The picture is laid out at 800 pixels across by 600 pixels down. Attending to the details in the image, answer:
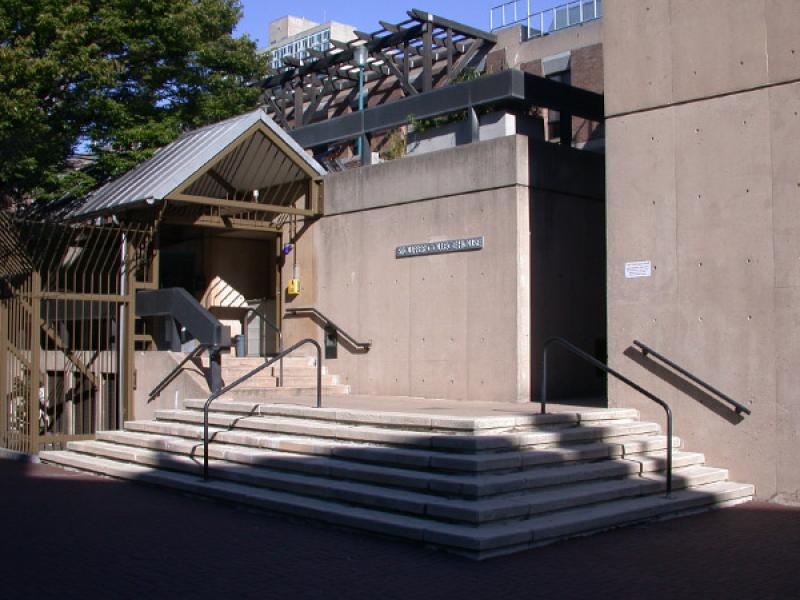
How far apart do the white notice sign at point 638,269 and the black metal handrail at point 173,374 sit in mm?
5870

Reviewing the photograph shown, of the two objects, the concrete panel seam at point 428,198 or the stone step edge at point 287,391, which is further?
the stone step edge at point 287,391

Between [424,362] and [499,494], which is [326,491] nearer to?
[499,494]

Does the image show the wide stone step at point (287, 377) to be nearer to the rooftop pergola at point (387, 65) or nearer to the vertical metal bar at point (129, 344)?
the vertical metal bar at point (129, 344)

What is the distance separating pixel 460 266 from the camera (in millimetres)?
13719

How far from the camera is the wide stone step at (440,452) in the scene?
28.7 feet

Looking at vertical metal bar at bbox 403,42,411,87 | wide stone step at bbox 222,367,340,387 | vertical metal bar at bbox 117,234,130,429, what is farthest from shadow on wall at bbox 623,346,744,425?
vertical metal bar at bbox 403,42,411,87

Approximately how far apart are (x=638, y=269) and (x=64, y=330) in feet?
29.0

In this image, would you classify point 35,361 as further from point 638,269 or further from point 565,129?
point 565,129

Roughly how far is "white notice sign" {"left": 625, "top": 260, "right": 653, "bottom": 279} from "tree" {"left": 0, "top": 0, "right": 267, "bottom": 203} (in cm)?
941

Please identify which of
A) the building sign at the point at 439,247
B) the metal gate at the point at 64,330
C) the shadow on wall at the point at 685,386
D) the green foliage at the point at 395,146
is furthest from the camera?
the green foliage at the point at 395,146

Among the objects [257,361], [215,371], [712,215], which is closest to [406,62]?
[257,361]

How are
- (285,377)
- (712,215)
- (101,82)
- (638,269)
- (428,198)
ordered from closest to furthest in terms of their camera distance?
(712,215) < (638,269) < (428,198) < (285,377) < (101,82)

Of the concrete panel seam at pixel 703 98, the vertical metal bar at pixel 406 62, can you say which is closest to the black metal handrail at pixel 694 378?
the concrete panel seam at pixel 703 98

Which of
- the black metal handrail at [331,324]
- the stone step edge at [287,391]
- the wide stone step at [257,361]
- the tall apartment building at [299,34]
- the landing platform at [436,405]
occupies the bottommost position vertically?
the landing platform at [436,405]
